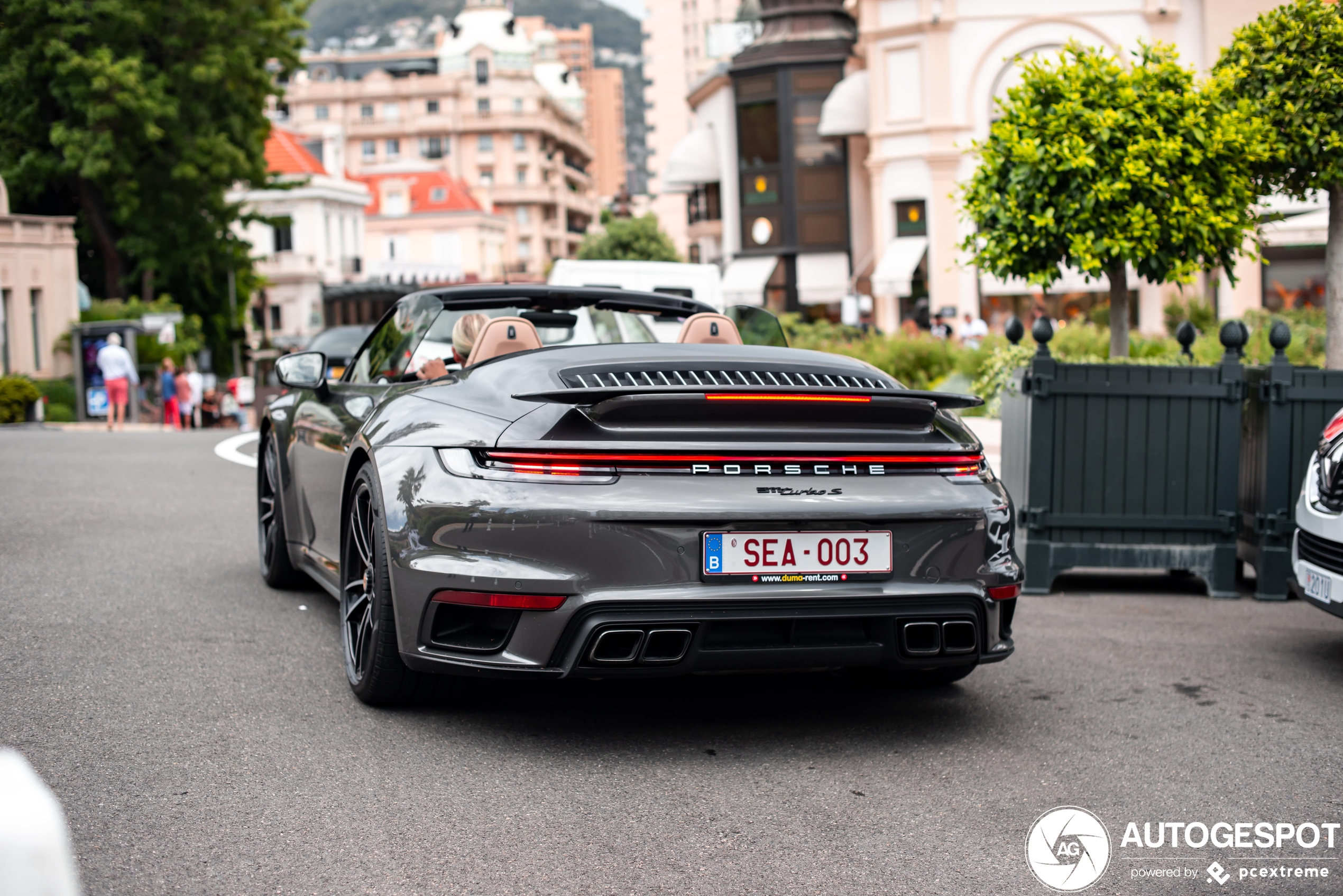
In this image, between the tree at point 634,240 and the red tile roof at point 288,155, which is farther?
the tree at point 634,240

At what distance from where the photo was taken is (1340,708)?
5.03 meters

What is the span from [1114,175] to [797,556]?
21.4 feet

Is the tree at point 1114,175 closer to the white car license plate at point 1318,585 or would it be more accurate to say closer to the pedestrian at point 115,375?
the white car license plate at point 1318,585

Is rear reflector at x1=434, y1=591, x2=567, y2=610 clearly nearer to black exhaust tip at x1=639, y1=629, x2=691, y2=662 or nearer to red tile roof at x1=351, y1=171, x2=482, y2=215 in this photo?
black exhaust tip at x1=639, y1=629, x2=691, y2=662

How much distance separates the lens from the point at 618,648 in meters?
4.05

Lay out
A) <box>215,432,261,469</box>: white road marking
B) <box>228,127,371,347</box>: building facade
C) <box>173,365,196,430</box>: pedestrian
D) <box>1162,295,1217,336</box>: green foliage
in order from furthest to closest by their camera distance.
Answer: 1. <box>228,127,371,347</box>: building facade
2. <box>173,365,196,430</box>: pedestrian
3. <box>1162,295,1217,336</box>: green foliage
4. <box>215,432,261,469</box>: white road marking

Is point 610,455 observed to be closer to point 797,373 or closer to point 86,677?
point 797,373

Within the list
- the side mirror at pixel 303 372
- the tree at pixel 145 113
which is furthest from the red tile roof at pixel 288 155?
the side mirror at pixel 303 372

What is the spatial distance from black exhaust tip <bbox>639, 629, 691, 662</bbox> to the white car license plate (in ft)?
9.16

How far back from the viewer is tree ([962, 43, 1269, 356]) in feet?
31.3

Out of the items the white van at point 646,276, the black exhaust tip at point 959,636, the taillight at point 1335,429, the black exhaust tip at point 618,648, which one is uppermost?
the white van at point 646,276

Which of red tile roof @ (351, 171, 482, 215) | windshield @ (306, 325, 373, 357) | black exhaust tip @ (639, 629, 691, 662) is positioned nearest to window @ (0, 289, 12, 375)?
windshield @ (306, 325, 373, 357)

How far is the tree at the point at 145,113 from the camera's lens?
34.6 meters

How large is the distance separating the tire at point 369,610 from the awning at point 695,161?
164 feet
